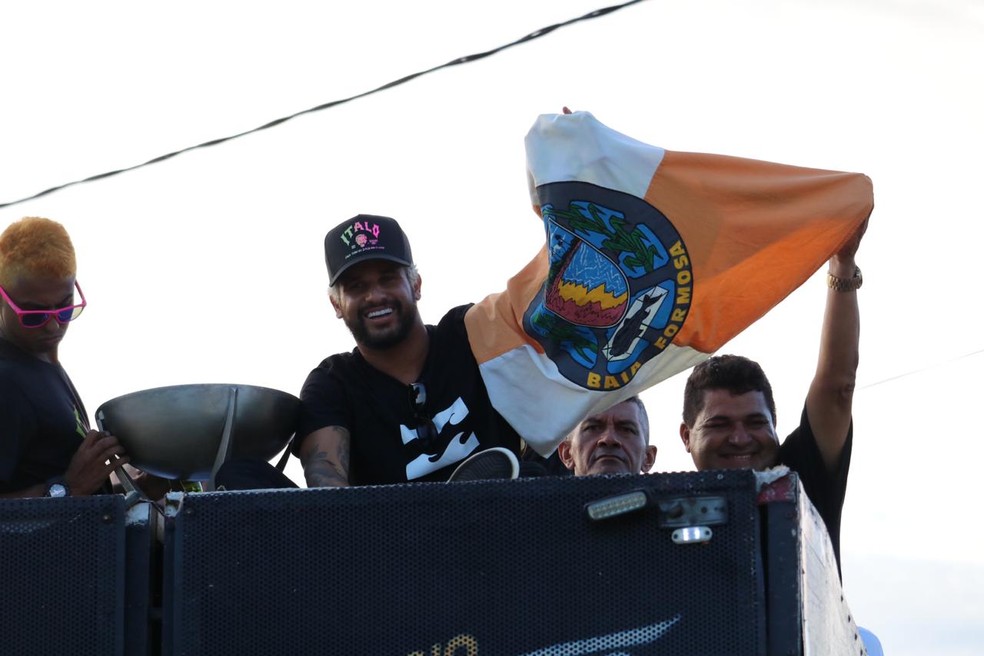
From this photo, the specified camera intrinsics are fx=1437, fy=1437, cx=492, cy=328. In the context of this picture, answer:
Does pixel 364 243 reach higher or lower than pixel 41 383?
higher

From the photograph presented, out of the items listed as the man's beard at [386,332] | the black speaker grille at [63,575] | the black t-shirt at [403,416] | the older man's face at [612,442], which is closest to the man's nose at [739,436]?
the black t-shirt at [403,416]

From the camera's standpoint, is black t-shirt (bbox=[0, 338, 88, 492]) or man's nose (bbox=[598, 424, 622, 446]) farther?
man's nose (bbox=[598, 424, 622, 446])

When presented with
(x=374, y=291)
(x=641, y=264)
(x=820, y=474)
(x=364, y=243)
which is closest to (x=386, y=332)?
(x=374, y=291)

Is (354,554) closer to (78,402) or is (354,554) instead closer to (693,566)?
(693,566)

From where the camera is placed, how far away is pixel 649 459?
4754 mm

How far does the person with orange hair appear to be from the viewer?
315 centimetres

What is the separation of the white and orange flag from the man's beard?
0.18 metres

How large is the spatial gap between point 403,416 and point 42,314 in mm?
922

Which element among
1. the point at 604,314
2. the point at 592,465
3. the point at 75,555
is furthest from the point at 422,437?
the point at 75,555

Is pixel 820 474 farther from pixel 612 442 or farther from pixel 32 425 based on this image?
pixel 32 425

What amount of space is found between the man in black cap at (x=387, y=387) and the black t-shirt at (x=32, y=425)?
1.76 feet

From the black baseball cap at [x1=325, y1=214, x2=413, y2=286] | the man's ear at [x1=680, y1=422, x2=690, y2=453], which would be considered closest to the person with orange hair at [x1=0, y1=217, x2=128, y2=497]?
the black baseball cap at [x1=325, y1=214, x2=413, y2=286]

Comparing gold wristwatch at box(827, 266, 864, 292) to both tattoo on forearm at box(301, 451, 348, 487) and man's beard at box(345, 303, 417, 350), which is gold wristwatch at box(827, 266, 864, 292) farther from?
tattoo on forearm at box(301, 451, 348, 487)

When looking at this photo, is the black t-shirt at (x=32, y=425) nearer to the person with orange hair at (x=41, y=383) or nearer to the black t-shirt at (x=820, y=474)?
the person with orange hair at (x=41, y=383)
